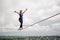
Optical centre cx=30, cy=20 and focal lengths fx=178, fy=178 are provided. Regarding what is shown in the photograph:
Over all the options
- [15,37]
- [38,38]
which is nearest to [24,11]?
[38,38]

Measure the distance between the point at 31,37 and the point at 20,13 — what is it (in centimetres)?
268

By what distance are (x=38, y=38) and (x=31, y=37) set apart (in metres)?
0.80

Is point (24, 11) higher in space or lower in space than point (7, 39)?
higher

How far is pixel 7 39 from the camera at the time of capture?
13.4 m

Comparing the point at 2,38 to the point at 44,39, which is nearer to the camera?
the point at 44,39

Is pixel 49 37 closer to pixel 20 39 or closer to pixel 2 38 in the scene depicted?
pixel 20 39

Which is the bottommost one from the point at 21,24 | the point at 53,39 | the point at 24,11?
the point at 53,39

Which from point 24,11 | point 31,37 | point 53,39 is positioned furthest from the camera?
point 31,37

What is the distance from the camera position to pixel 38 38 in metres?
12.1

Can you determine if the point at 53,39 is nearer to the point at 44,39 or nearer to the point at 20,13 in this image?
the point at 44,39

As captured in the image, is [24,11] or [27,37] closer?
[24,11]

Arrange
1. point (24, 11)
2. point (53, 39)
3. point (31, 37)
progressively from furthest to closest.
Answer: point (31, 37)
point (53, 39)
point (24, 11)

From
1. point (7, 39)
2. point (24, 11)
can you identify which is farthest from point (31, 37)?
point (24, 11)

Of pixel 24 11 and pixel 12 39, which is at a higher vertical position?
pixel 24 11
